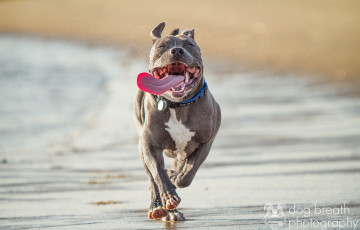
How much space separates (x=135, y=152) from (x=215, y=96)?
6344 millimetres

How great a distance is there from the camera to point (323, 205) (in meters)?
7.95

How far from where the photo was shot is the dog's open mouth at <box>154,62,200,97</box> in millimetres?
7488

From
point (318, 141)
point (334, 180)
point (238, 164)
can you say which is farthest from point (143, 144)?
point (318, 141)

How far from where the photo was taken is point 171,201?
24.5 ft

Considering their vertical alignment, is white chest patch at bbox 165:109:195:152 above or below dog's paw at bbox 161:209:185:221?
above

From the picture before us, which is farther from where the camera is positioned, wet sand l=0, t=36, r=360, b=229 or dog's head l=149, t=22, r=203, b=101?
wet sand l=0, t=36, r=360, b=229

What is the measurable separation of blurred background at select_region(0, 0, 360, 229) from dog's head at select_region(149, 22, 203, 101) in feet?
3.49

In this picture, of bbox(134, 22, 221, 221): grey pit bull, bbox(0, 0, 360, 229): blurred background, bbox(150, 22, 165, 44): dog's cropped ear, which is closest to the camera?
bbox(134, 22, 221, 221): grey pit bull

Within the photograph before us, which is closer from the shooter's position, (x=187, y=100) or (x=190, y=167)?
(x=187, y=100)

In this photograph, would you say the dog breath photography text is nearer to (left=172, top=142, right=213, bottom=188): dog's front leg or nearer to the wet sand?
the wet sand

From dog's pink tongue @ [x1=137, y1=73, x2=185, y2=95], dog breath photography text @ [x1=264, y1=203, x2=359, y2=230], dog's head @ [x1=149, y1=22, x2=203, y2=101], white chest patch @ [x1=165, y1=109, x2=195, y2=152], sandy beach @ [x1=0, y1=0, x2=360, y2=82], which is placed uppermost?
sandy beach @ [x1=0, y1=0, x2=360, y2=82]

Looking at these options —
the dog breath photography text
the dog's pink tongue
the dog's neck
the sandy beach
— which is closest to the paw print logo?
the dog breath photography text

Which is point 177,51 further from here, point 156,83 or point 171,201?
point 171,201

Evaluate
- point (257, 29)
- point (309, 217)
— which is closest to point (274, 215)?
point (309, 217)
